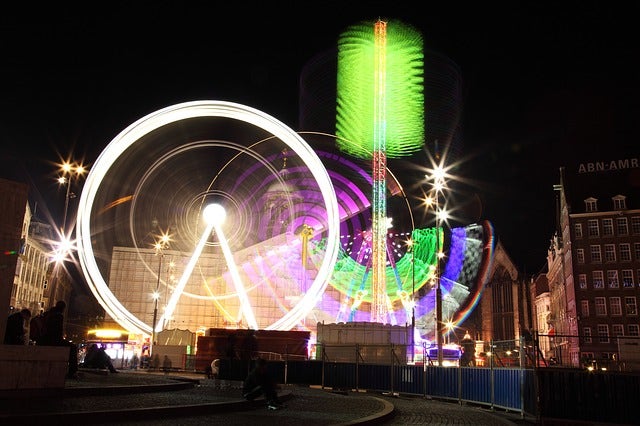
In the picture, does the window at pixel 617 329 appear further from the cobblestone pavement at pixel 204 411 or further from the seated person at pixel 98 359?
the seated person at pixel 98 359

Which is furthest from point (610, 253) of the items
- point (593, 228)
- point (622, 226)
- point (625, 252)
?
point (593, 228)

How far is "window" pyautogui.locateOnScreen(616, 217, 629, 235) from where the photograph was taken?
62.9m

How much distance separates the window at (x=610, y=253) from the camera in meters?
62.8

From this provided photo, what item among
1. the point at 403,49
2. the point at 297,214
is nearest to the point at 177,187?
the point at 297,214

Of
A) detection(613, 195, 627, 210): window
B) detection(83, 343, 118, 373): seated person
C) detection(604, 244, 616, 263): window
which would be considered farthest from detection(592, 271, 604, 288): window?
detection(83, 343, 118, 373): seated person

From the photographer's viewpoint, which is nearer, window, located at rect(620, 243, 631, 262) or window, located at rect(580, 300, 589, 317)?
window, located at rect(620, 243, 631, 262)

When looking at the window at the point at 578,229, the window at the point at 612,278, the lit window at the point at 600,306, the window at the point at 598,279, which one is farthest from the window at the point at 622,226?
the lit window at the point at 600,306

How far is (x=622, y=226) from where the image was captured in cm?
6319

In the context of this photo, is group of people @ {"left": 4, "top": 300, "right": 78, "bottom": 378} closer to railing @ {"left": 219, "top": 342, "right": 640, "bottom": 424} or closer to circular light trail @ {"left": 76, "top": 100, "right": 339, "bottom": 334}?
railing @ {"left": 219, "top": 342, "right": 640, "bottom": 424}

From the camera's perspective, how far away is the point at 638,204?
63.6 metres

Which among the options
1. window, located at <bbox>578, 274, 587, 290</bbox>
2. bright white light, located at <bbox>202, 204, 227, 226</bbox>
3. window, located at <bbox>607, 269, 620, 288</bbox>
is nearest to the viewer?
bright white light, located at <bbox>202, 204, 227, 226</bbox>

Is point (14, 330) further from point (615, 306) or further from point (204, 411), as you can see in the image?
point (615, 306)

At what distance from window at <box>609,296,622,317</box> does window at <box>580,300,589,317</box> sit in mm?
2238

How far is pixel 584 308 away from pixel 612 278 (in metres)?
4.22
